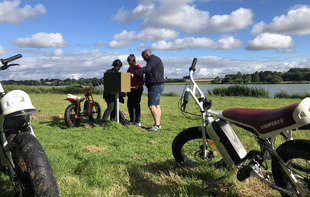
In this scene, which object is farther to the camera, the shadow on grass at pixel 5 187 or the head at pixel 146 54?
the head at pixel 146 54

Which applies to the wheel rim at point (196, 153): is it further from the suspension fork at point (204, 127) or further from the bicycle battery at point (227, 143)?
the bicycle battery at point (227, 143)

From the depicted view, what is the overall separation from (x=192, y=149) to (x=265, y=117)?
1.47m

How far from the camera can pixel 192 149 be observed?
10.6 feet

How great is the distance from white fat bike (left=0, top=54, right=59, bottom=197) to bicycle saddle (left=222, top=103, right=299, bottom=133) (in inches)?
72.3

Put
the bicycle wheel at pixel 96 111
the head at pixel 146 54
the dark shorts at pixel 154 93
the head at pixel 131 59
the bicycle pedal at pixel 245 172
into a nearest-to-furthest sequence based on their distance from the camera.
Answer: the bicycle pedal at pixel 245 172
the dark shorts at pixel 154 93
the head at pixel 146 54
the head at pixel 131 59
the bicycle wheel at pixel 96 111

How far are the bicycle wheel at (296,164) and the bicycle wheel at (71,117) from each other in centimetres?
548

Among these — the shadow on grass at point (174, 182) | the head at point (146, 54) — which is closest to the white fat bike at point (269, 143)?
the shadow on grass at point (174, 182)

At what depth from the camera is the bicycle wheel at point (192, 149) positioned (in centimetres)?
295

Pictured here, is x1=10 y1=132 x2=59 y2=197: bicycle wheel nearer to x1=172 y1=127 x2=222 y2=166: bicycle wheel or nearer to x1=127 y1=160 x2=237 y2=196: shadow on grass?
x1=127 y1=160 x2=237 y2=196: shadow on grass

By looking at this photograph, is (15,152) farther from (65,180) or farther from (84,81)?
(84,81)

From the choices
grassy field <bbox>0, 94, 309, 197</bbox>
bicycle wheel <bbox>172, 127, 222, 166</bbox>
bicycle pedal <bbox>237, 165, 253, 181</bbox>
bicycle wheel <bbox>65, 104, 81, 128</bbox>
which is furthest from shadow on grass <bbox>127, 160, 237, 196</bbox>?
bicycle wheel <bbox>65, 104, 81, 128</bbox>

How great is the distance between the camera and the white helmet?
2.08 metres

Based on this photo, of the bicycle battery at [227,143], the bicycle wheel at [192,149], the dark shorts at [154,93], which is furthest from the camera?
the dark shorts at [154,93]

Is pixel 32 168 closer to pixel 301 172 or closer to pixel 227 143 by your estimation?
pixel 227 143
